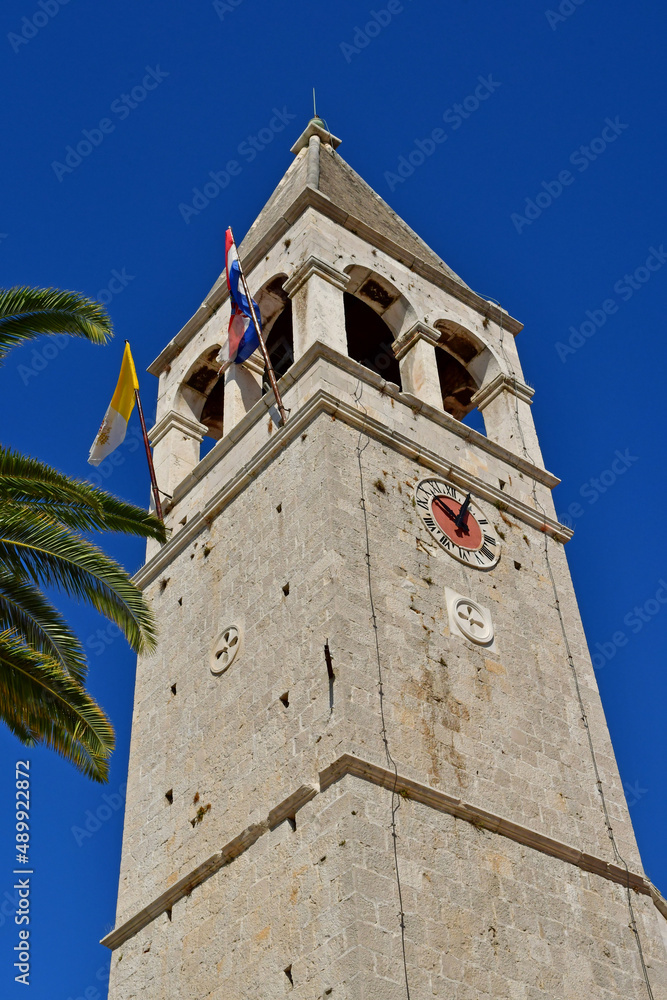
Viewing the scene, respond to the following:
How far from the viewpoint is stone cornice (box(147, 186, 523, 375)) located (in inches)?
869

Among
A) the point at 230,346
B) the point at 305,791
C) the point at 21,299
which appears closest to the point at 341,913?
the point at 305,791

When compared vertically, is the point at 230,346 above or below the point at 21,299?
above

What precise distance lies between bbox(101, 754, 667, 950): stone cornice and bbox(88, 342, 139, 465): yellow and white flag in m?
8.26

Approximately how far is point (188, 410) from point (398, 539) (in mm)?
7491

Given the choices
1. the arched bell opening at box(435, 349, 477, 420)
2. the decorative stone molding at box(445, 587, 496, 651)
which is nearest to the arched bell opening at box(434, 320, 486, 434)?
the arched bell opening at box(435, 349, 477, 420)

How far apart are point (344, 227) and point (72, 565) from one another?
11127 millimetres

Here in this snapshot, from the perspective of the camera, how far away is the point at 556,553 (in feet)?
64.8

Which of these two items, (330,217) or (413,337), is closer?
(413,337)

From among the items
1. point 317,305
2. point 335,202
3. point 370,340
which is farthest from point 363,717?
point 370,340

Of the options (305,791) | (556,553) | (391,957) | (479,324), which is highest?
→ (479,324)

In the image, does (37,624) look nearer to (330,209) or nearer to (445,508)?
(445,508)

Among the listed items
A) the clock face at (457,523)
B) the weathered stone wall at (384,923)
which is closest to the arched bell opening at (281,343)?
the clock face at (457,523)

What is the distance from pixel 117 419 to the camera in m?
21.2

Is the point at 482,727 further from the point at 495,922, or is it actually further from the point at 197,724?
the point at 197,724
